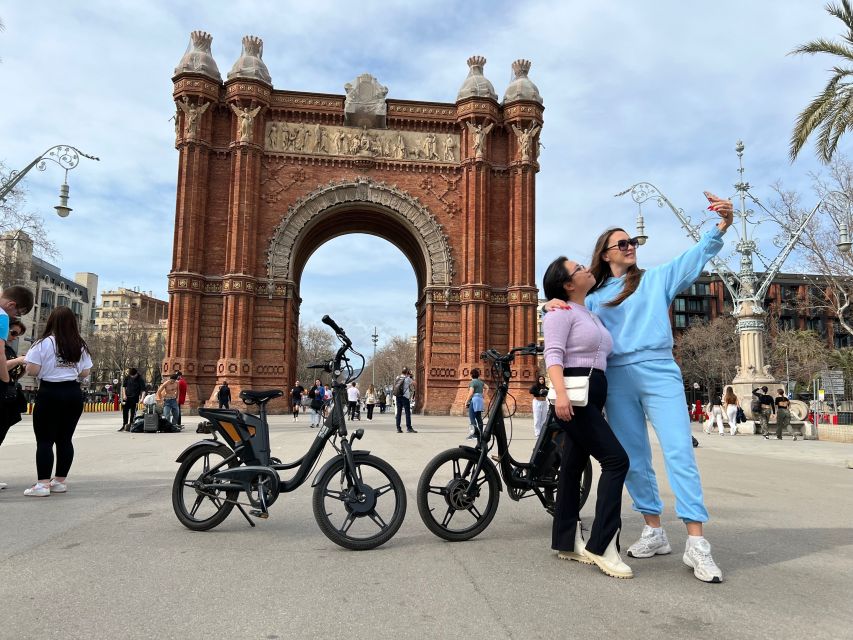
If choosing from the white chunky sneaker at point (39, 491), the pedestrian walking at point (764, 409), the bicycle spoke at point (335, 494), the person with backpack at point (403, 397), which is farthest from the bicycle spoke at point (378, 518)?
the pedestrian walking at point (764, 409)

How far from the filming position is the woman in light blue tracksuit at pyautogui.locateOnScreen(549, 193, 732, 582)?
3.72 meters

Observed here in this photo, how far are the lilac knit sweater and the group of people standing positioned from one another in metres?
4.72

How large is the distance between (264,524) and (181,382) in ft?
52.8

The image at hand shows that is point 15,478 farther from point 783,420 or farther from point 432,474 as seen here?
point 783,420

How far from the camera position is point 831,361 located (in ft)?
104

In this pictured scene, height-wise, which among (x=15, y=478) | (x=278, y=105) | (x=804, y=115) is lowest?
(x=15, y=478)

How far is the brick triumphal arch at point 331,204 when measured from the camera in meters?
27.5

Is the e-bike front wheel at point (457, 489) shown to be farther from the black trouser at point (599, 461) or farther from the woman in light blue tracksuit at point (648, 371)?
the woman in light blue tracksuit at point (648, 371)

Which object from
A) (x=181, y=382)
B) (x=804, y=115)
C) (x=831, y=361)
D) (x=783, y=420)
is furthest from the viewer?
(x=831, y=361)

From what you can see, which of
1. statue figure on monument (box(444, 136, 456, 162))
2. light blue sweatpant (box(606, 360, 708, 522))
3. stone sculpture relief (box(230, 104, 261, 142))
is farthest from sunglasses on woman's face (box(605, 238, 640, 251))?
statue figure on monument (box(444, 136, 456, 162))

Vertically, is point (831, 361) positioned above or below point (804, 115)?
below

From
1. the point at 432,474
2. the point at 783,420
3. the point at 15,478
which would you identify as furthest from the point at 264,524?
the point at 783,420

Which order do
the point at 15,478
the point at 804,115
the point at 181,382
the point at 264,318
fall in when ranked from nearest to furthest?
the point at 15,478 → the point at 804,115 → the point at 181,382 → the point at 264,318

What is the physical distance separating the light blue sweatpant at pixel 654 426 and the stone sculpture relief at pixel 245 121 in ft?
89.2
